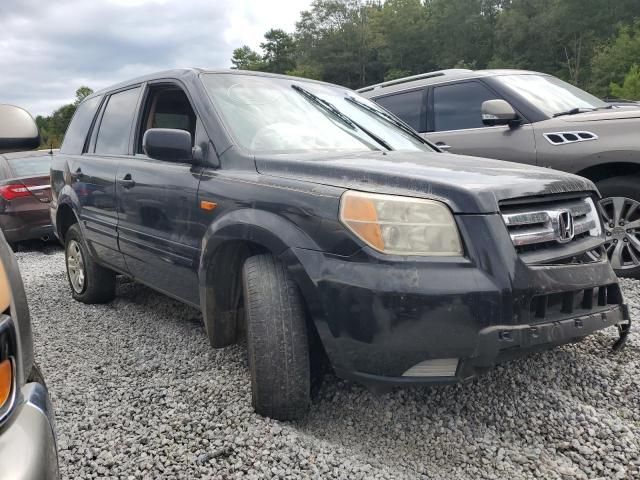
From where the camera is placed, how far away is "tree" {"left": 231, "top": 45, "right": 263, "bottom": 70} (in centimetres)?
8253

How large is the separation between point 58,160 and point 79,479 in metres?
3.50

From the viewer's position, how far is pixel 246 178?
2.58 meters

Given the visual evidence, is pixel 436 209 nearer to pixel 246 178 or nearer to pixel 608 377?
pixel 246 178

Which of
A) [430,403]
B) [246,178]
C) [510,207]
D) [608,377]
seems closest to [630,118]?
[608,377]

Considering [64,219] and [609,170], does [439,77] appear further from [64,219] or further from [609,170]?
[64,219]

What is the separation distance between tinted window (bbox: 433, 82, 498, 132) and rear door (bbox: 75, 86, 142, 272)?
3.06 metres

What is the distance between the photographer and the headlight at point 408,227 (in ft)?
6.70

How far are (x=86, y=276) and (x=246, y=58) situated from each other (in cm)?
8871

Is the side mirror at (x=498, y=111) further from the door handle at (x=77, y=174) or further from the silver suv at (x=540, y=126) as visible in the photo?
the door handle at (x=77, y=174)

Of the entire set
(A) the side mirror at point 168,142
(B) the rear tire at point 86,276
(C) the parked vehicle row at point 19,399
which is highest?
(A) the side mirror at point 168,142

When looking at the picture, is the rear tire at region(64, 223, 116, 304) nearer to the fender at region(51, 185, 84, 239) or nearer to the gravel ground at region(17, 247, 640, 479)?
the fender at region(51, 185, 84, 239)

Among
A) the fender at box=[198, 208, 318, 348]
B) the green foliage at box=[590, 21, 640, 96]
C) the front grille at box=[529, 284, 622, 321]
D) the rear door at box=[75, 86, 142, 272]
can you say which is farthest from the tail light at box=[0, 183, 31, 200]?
the green foliage at box=[590, 21, 640, 96]

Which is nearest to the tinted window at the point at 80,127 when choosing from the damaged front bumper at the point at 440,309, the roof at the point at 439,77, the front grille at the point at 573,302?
the roof at the point at 439,77

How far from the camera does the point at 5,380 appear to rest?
125 cm
